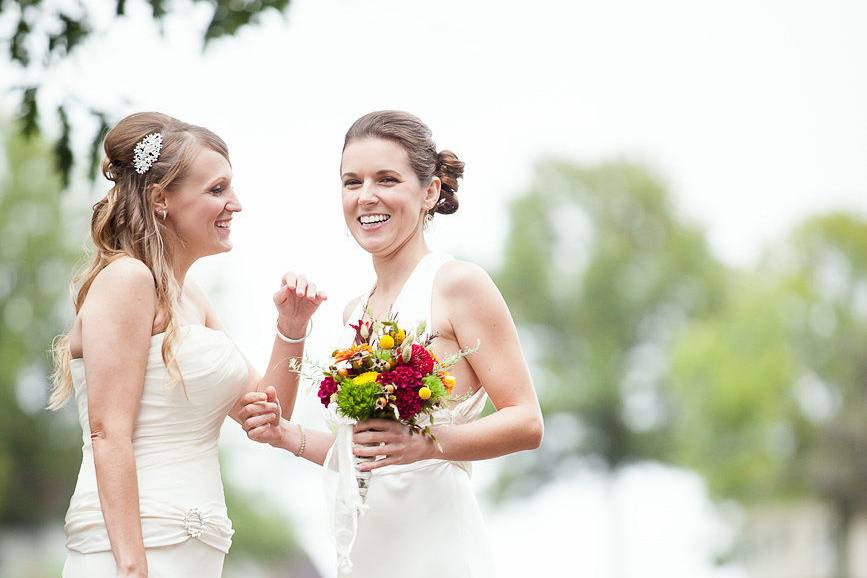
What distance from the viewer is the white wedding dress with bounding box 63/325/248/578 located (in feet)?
16.4

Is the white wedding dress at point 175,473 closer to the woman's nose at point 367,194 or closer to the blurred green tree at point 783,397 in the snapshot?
the woman's nose at point 367,194

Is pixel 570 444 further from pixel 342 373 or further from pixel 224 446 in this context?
pixel 342 373

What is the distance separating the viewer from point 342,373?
16.0 ft

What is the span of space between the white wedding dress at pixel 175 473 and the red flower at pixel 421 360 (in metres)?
0.97

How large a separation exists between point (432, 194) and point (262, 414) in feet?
4.11

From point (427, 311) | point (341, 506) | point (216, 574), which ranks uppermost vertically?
point (427, 311)

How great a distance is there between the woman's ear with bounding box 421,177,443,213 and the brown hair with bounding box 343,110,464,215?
31 millimetres

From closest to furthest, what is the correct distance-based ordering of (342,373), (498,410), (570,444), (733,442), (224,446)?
1. (342,373)
2. (498,410)
3. (224,446)
4. (733,442)
5. (570,444)

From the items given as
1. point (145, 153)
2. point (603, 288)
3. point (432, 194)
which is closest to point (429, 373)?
point (432, 194)

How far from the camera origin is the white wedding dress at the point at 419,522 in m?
5.24

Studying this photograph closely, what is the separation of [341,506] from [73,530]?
110cm

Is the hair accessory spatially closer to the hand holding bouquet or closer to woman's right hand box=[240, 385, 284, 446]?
woman's right hand box=[240, 385, 284, 446]

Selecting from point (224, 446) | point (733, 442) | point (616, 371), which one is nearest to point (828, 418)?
point (733, 442)

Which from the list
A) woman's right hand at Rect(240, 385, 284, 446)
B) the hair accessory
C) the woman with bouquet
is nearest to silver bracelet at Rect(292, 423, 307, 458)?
the woman with bouquet
